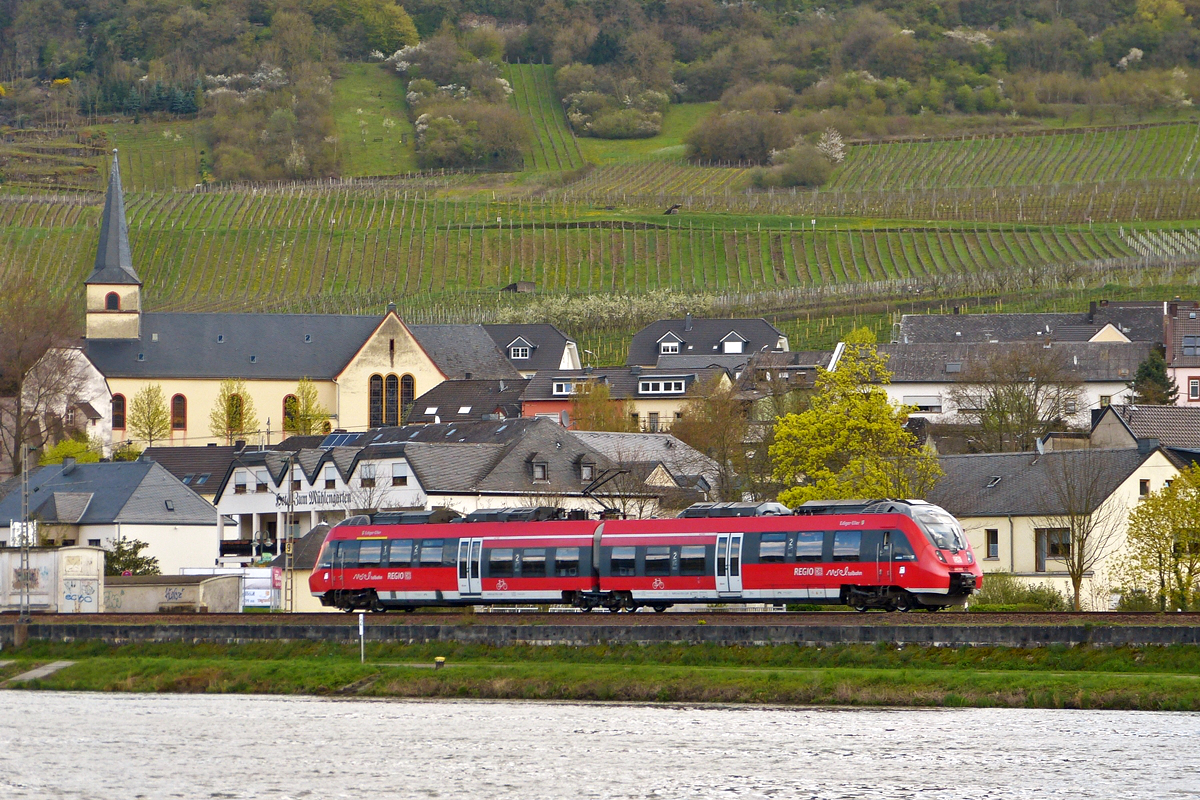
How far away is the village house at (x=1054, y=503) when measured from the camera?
5450 centimetres

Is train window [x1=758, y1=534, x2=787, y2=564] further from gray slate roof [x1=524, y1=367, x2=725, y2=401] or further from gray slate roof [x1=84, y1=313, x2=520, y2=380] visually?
gray slate roof [x1=84, y1=313, x2=520, y2=380]

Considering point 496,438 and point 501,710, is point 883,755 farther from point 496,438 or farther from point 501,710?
point 496,438

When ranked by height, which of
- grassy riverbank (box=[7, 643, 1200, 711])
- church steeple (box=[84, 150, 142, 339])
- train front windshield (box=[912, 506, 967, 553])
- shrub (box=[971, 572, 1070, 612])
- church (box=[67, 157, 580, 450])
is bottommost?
grassy riverbank (box=[7, 643, 1200, 711])

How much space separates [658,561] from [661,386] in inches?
2438

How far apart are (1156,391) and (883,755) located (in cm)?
6278

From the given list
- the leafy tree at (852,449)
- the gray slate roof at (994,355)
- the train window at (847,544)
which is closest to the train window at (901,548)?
the train window at (847,544)

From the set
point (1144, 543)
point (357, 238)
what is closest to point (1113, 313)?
point (1144, 543)

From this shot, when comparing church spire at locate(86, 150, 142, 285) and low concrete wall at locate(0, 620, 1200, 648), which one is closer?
low concrete wall at locate(0, 620, 1200, 648)

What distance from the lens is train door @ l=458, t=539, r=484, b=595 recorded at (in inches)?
1773

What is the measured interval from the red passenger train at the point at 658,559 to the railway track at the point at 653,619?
75cm

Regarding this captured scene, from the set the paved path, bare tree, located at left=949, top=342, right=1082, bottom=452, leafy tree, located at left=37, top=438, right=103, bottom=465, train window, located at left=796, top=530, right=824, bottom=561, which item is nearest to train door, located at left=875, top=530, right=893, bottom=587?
train window, located at left=796, top=530, right=824, bottom=561

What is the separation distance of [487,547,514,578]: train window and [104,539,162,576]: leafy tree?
23.3 m

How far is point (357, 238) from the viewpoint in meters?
157

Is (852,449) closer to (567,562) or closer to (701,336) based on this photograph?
(567,562)
